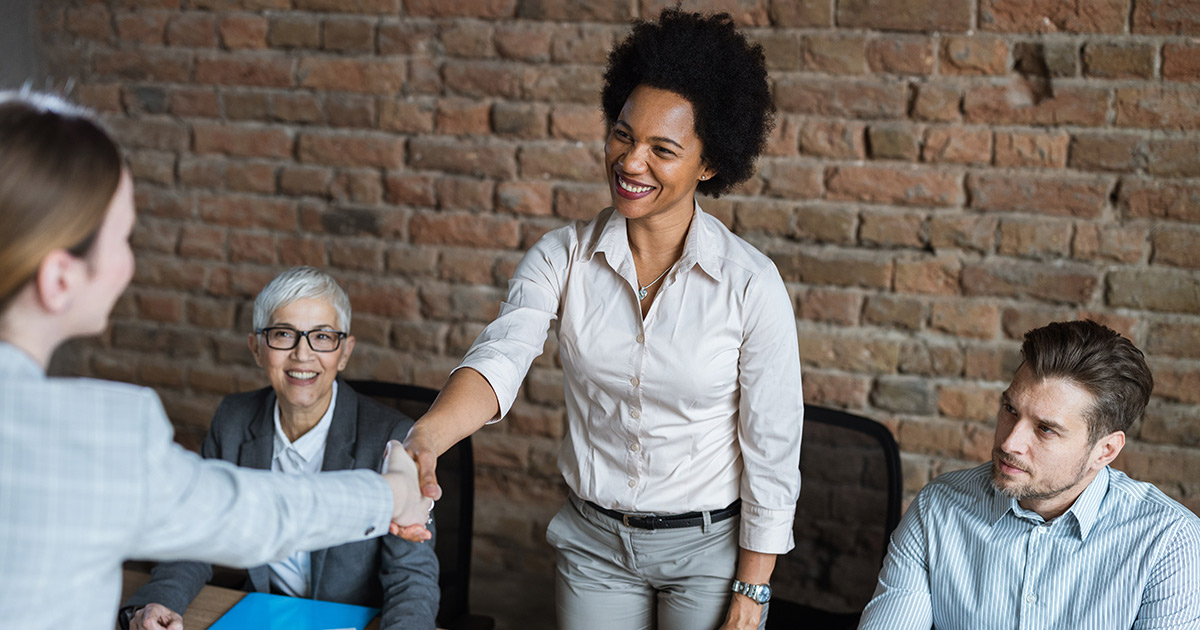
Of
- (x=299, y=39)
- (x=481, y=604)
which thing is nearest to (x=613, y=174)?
(x=299, y=39)

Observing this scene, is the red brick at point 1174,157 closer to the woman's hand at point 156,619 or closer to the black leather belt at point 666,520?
the black leather belt at point 666,520

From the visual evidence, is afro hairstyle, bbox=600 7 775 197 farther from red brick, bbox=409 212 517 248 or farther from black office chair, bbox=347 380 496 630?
red brick, bbox=409 212 517 248

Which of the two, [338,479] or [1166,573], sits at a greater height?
[338,479]

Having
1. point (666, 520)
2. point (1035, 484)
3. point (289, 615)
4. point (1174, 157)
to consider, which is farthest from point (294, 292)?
point (1174, 157)

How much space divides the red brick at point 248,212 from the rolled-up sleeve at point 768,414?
171 centimetres

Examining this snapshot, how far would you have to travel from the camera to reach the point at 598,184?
2.65m

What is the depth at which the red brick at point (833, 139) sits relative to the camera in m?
2.43

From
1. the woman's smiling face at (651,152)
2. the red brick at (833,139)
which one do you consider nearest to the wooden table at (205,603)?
the woman's smiling face at (651,152)

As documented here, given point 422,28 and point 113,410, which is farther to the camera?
point 422,28

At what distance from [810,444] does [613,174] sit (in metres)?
0.79

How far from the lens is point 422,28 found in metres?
2.70

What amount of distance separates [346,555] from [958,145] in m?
1.66

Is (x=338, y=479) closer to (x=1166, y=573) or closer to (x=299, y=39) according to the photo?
(x=1166, y=573)

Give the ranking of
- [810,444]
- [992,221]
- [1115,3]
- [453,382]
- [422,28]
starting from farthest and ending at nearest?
[422,28] → [992,221] → [1115,3] → [810,444] → [453,382]
